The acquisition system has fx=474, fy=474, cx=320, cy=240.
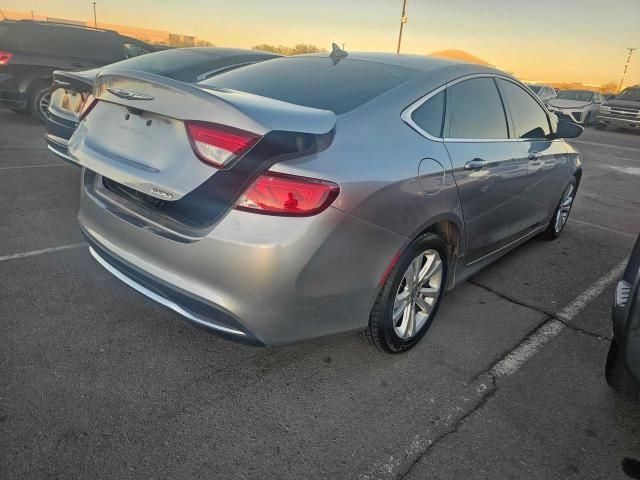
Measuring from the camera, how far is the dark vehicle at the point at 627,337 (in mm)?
1933

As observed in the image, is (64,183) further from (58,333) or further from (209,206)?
(209,206)

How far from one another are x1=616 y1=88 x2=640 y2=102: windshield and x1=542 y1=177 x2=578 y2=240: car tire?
17085mm

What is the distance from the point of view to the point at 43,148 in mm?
7043

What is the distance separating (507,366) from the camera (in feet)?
8.98

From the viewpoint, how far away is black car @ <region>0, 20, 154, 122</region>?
823 cm

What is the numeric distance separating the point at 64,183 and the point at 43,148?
2.14 m

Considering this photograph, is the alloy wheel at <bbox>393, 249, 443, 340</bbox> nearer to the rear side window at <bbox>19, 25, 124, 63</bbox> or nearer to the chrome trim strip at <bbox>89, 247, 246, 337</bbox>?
the chrome trim strip at <bbox>89, 247, 246, 337</bbox>

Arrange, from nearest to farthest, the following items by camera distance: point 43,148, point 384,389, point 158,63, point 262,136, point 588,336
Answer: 1. point 262,136
2. point 384,389
3. point 588,336
4. point 158,63
5. point 43,148

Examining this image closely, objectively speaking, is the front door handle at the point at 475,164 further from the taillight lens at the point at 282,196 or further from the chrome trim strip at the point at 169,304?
the chrome trim strip at the point at 169,304

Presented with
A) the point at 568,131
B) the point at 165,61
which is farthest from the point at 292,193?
the point at 165,61

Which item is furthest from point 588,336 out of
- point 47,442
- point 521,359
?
point 47,442

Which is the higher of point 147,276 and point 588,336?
point 147,276

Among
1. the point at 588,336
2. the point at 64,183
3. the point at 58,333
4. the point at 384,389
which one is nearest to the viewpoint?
the point at 384,389

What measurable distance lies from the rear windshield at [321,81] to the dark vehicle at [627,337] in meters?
1.49
